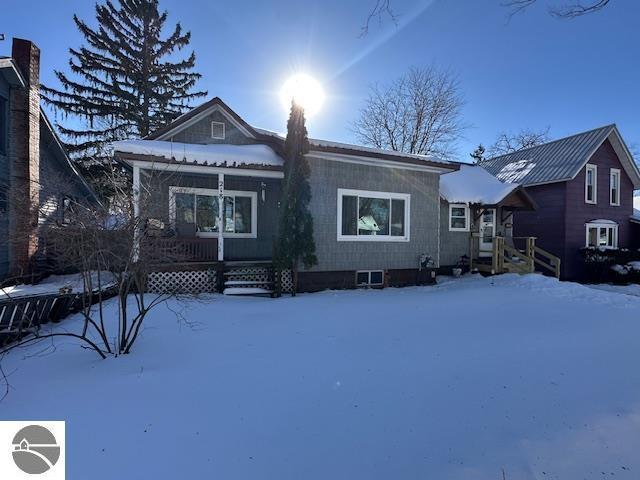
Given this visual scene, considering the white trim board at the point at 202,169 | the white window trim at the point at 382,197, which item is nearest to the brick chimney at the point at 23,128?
the white trim board at the point at 202,169

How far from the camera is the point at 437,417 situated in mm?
2895

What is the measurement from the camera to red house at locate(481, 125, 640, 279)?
50.1 feet

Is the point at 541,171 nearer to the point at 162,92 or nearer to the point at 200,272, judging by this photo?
the point at 200,272

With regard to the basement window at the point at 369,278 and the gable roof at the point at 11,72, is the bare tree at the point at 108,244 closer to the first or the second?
the basement window at the point at 369,278

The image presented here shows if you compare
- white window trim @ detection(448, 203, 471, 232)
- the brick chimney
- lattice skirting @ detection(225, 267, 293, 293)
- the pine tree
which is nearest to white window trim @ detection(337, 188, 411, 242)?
lattice skirting @ detection(225, 267, 293, 293)

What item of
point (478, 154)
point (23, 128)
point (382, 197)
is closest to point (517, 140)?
point (478, 154)

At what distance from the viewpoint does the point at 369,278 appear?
33.7 ft

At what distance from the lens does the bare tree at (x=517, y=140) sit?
32344 mm

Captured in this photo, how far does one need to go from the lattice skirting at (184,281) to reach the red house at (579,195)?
15.3 meters

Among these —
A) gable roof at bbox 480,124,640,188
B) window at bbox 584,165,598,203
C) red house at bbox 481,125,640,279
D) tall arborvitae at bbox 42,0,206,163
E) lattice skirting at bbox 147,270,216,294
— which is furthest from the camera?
tall arborvitae at bbox 42,0,206,163

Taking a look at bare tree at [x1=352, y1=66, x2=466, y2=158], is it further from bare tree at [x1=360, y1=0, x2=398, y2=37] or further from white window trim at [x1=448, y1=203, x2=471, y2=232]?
bare tree at [x1=360, y1=0, x2=398, y2=37]

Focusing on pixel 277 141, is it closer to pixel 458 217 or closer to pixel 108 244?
pixel 108 244

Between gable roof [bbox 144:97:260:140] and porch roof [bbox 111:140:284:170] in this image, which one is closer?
porch roof [bbox 111:140:284:170]

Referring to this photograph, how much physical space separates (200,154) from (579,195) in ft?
54.7
